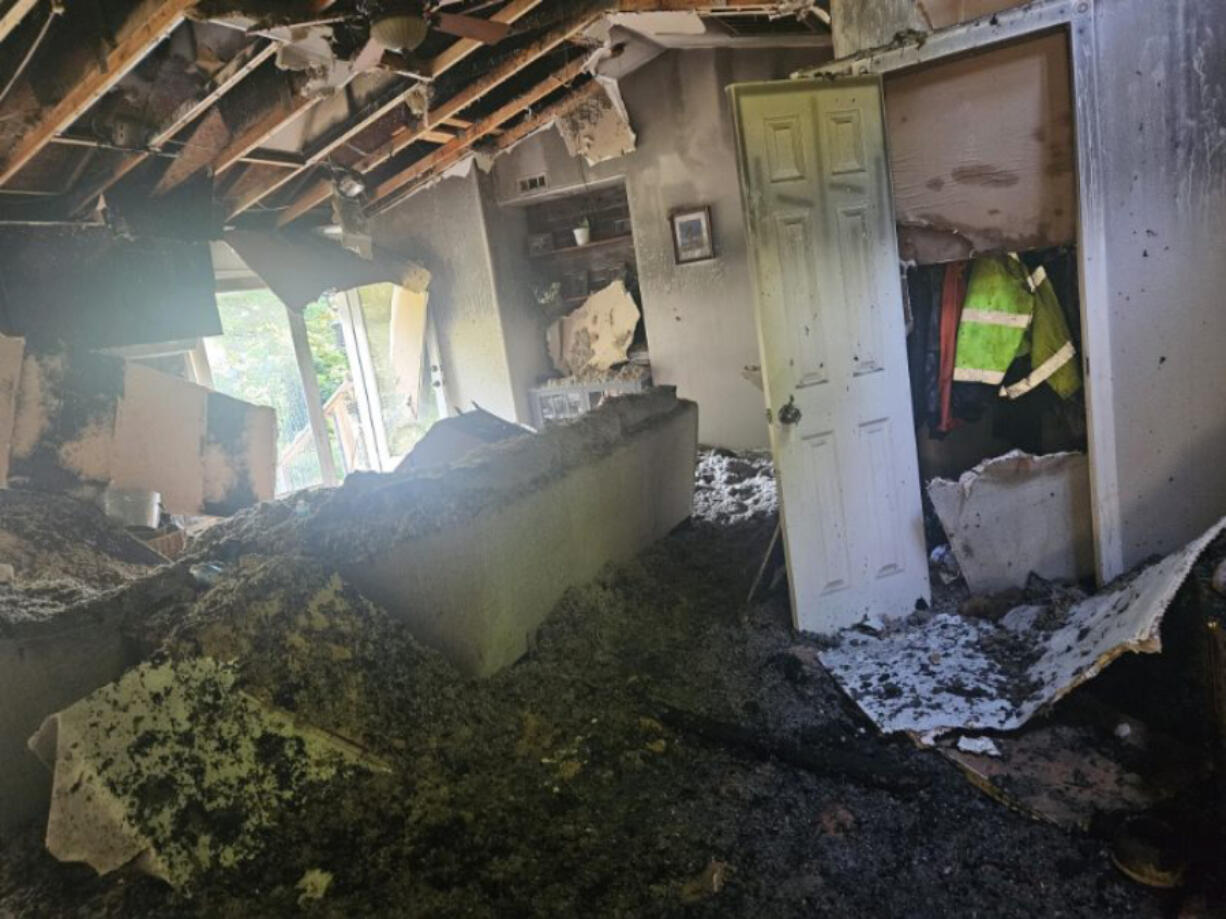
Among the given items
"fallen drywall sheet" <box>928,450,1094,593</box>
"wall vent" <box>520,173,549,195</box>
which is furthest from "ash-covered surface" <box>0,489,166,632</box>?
"wall vent" <box>520,173,549,195</box>

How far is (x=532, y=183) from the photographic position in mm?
6836

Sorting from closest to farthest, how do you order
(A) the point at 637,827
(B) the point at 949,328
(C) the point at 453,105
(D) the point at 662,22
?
(A) the point at 637,827
(B) the point at 949,328
(D) the point at 662,22
(C) the point at 453,105

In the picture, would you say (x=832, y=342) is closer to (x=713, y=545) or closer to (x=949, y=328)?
(x=949, y=328)

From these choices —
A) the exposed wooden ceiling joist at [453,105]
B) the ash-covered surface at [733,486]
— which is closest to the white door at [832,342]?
the ash-covered surface at [733,486]

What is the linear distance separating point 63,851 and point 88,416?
4.05m

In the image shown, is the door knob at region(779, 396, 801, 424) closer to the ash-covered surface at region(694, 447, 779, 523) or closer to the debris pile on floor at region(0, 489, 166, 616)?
the ash-covered surface at region(694, 447, 779, 523)

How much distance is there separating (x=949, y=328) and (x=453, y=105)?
4.06 meters

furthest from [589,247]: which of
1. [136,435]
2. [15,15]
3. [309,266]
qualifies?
[15,15]

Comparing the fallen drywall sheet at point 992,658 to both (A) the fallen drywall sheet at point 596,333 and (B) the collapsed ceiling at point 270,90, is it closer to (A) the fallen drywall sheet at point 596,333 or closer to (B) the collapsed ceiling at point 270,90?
(B) the collapsed ceiling at point 270,90

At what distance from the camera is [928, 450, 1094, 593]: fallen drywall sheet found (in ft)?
10.5

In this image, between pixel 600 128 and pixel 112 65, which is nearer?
pixel 112 65

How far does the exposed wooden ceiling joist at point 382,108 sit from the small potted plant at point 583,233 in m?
2.02

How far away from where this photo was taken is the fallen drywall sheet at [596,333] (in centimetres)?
675

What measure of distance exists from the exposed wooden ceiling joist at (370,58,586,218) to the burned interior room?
7.5 inches
